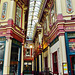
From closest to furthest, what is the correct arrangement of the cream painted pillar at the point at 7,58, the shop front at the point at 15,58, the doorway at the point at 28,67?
1. the cream painted pillar at the point at 7,58
2. the shop front at the point at 15,58
3. the doorway at the point at 28,67

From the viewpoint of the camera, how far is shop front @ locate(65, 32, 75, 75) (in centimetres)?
687

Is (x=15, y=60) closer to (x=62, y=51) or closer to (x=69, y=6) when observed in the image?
(x=62, y=51)

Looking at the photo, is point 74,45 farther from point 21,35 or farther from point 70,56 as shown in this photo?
point 21,35

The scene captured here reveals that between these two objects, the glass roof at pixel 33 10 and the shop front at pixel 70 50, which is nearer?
the shop front at pixel 70 50

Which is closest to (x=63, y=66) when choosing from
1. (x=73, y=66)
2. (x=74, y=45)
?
(x=73, y=66)

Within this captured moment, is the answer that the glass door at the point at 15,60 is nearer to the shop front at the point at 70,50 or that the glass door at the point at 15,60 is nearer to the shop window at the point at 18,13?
the shop window at the point at 18,13

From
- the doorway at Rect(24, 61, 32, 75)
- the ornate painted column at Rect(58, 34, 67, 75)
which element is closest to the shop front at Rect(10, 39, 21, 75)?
the ornate painted column at Rect(58, 34, 67, 75)

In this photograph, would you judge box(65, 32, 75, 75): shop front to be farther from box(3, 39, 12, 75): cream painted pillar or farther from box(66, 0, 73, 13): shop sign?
box(3, 39, 12, 75): cream painted pillar

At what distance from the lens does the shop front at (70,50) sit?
687 centimetres

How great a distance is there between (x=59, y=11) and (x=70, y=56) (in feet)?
11.0

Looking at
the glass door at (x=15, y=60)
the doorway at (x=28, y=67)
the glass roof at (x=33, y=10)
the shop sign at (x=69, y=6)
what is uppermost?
the glass roof at (x=33, y=10)

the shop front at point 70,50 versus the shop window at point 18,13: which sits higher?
the shop window at point 18,13

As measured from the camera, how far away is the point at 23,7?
11.3 metres

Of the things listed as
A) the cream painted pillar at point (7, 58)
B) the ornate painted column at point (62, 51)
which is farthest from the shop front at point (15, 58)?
the ornate painted column at point (62, 51)
